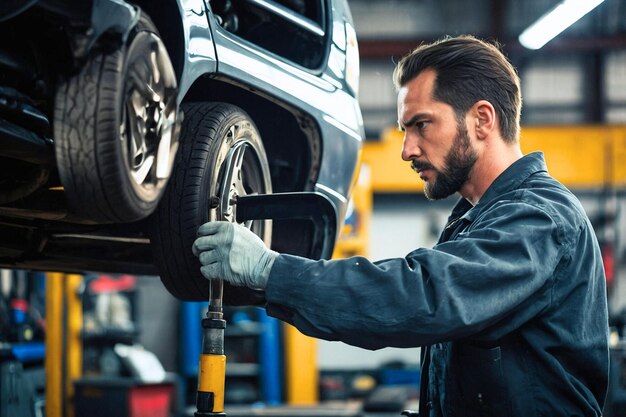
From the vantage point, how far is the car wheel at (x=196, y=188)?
2.11 m

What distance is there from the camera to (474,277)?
1789mm

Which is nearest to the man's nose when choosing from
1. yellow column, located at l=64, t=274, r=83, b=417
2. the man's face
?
the man's face

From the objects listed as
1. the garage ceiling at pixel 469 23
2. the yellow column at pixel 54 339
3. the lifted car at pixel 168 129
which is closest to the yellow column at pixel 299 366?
the yellow column at pixel 54 339

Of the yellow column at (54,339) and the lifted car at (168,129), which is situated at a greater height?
the lifted car at (168,129)

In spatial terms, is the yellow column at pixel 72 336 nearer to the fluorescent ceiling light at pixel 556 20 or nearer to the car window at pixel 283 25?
the car window at pixel 283 25

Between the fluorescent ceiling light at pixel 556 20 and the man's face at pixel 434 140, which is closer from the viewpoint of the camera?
the man's face at pixel 434 140

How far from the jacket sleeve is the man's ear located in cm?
32

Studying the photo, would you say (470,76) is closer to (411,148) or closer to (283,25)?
(411,148)

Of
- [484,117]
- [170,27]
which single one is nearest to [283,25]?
[170,27]

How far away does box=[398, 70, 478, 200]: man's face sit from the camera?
2104 mm

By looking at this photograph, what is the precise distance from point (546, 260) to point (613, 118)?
11460 mm

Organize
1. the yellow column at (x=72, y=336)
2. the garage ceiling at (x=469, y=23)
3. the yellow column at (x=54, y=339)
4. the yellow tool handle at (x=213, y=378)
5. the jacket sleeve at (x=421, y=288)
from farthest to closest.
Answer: the garage ceiling at (x=469, y=23)
the yellow column at (x=72, y=336)
the yellow column at (x=54, y=339)
the yellow tool handle at (x=213, y=378)
the jacket sleeve at (x=421, y=288)

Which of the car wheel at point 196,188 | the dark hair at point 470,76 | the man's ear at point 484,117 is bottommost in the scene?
the car wheel at point 196,188

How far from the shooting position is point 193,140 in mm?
2133
